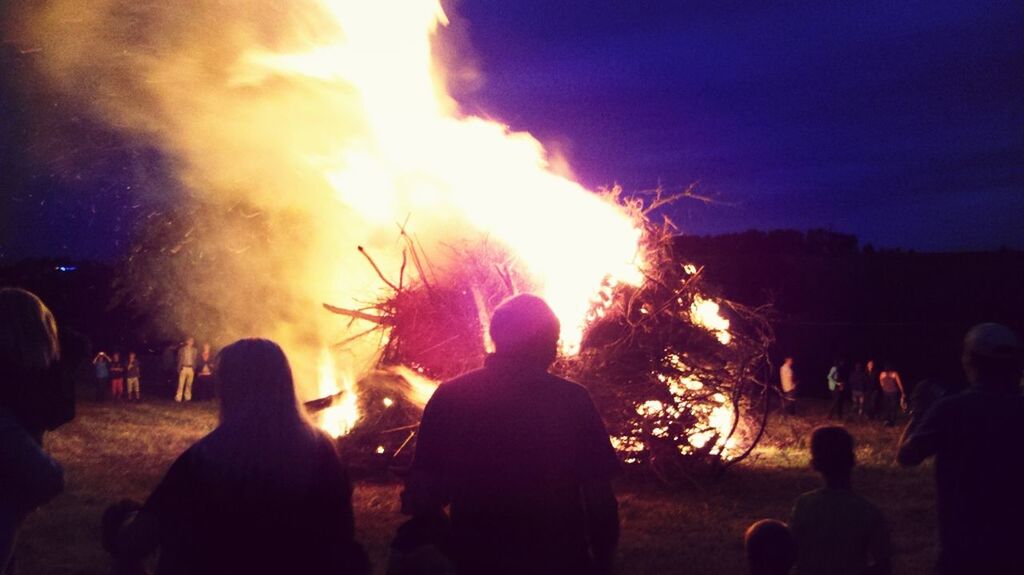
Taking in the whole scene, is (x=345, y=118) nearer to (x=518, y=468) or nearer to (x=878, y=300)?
(x=518, y=468)

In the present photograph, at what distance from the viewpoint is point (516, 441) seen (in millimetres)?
2814

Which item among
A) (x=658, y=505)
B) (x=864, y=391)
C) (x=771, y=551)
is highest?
(x=771, y=551)

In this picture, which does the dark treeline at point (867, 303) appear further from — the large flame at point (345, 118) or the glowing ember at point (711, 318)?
the large flame at point (345, 118)

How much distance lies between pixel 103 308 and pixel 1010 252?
90.7 feet

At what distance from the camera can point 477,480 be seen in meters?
2.80

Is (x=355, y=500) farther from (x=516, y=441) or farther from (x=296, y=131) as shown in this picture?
(x=516, y=441)

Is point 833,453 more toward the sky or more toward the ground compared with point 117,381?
more toward the sky

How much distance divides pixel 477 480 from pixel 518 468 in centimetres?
13

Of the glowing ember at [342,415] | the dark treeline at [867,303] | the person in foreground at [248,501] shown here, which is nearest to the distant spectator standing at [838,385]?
the dark treeline at [867,303]

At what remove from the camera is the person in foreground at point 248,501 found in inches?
98.0

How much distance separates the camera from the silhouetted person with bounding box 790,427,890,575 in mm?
3404

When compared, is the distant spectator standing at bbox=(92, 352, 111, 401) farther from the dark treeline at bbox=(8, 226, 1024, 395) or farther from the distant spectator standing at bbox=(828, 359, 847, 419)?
the distant spectator standing at bbox=(828, 359, 847, 419)

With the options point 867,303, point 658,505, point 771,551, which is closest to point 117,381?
point 658,505

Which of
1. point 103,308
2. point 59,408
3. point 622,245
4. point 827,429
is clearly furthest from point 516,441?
point 103,308
